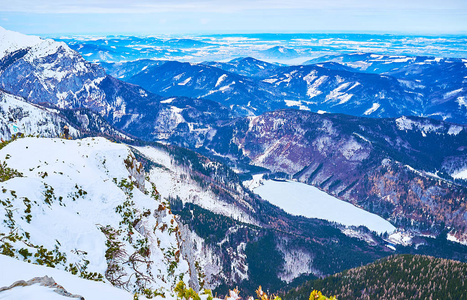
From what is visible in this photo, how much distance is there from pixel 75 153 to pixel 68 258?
2638 cm

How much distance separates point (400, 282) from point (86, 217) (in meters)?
131

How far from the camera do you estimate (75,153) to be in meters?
53.1

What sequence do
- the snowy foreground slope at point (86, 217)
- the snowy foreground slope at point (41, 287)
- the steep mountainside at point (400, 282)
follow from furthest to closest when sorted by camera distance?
the steep mountainside at point (400, 282)
the snowy foreground slope at point (86, 217)
the snowy foreground slope at point (41, 287)

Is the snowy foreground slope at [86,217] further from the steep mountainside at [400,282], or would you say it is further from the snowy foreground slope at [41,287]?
the steep mountainside at [400,282]

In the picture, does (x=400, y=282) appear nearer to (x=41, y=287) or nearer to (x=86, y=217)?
(x=86, y=217)

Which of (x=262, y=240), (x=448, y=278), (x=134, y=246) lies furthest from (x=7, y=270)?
(x=262, y=240)

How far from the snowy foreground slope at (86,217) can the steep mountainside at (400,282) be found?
95.6 m

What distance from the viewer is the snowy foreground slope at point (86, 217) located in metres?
30.5

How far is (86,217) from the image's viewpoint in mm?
40719

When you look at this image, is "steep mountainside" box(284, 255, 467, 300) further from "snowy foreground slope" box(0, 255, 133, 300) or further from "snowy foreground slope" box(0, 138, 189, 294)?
"snowy foreground slope" box(0, 255, 133, 300)

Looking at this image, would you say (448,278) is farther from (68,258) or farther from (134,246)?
(68,258)

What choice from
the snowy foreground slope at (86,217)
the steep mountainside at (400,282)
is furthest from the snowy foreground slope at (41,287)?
the steep mountainside at (400,282)

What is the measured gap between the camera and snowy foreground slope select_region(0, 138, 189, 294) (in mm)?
30500

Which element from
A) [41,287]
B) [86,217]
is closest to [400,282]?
[86,217]
